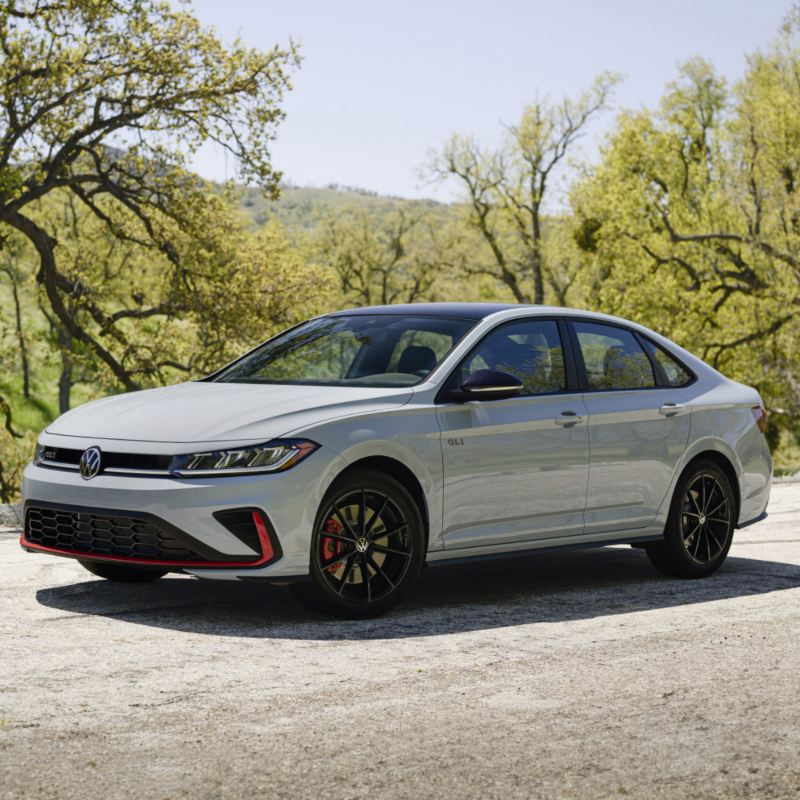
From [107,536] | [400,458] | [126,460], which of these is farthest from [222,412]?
[400,458]

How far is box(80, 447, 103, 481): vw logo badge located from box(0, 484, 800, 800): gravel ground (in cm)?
74

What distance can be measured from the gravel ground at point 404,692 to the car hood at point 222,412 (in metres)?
0.96

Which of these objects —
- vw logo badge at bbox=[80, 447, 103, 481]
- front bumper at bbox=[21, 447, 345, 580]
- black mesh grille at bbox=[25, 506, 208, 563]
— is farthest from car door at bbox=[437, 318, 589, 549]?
vw logo badge at bbox=[80, 447, 103, 481]

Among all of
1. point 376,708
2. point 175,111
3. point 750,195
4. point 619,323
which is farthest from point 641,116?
point 376,708

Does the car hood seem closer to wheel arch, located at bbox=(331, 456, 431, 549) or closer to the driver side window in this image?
wheel arch, located at bbox=(331, 456, 431, 549)

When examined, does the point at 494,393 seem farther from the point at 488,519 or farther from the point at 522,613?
the point at 522,613

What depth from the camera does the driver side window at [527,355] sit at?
7.70 meters

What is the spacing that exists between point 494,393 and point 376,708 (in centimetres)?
260

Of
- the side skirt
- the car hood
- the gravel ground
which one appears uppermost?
the car hood

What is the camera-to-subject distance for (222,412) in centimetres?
680

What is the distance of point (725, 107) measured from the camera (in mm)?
56156

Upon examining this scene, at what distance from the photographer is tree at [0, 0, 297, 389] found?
24453 millimetres

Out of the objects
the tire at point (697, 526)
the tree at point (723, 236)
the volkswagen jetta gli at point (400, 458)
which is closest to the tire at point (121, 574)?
the volkswagen jetta gli at point (400, 458)

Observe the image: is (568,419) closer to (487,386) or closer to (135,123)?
(487,386)
